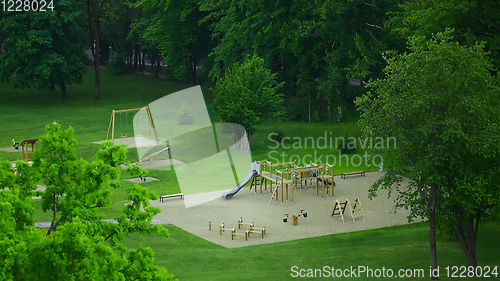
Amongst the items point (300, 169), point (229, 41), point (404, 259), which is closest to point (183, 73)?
point (229, 41)

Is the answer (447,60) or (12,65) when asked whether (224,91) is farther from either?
(12,65)

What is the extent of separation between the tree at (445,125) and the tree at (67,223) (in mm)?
6902

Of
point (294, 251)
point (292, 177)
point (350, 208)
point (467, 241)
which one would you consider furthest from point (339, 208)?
point (467, 241)

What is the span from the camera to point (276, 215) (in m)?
22.5

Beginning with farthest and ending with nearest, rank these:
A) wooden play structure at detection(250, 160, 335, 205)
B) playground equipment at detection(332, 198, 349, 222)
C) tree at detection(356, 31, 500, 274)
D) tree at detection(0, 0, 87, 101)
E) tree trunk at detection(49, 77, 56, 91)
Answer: tree trunk at detection(49, 77, 56, 91)
tree at detection(0, 0, 87, 101)
wooden play structure at detection(250, 160, 335, 205)
playground equipment at detection(332, 198, 349, 222)
tree at detection(356, 31, 500, 274)

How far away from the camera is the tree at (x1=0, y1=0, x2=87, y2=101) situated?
50.8 meters

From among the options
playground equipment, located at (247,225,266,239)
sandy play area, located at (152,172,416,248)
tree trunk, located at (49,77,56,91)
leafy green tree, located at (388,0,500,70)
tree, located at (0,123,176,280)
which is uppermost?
leafy green tree, located at (388,0,500,70)

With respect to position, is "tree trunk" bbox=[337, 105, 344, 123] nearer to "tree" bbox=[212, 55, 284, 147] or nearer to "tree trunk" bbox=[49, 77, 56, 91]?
"tree" bbox=[212, 55, 284, 147]

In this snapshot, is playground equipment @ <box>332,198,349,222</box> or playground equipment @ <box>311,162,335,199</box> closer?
playground equipment @ <box>332,198,349,222</box>

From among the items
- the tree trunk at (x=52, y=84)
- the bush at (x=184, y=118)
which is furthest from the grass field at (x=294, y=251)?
the tree trunk at (x=52, y=84)

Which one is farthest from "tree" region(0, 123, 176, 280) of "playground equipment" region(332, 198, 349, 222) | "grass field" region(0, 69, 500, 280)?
"playground equipment" region(332, 198, 349, 222)

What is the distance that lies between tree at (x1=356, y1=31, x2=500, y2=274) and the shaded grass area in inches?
92.3

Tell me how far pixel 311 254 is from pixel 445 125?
21.1ft

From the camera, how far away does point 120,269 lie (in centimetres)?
890
